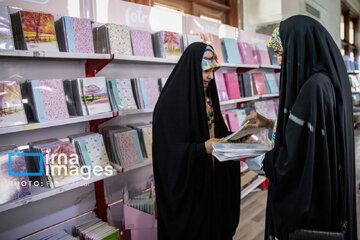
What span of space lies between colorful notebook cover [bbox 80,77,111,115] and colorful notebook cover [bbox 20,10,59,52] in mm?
295

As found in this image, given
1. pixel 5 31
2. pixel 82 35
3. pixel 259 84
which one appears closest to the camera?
pixel 5 31

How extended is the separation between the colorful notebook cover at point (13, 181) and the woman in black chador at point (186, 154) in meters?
0.78

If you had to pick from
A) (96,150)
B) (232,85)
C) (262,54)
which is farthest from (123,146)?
(262,54)

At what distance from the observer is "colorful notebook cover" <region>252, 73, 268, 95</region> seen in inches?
139

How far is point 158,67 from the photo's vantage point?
267 cm

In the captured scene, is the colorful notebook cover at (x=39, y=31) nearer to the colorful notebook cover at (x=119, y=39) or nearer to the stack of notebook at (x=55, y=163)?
the colorful notebook cover at (x=119, y=39)

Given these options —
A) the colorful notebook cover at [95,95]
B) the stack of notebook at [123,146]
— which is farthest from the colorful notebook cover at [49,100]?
the stack of notebook at [123,146]

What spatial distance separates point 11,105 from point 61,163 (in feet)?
1.51

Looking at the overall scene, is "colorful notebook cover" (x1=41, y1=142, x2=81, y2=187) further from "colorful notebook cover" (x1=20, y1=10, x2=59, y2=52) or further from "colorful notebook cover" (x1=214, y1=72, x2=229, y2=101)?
"colorful notebook cover" (x1=214, y1=72, x2=229, y2=101)

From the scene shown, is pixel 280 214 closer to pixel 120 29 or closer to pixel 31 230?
pixel 120 29

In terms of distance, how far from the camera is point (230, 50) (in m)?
3.06

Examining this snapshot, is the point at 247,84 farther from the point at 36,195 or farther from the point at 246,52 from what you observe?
the point at 36,195

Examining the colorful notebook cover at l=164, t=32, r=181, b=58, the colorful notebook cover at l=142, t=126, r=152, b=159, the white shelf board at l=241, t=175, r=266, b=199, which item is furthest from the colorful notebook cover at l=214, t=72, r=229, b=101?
the white shelf board at l=241, t=175, r=266, b=199

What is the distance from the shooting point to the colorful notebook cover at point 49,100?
1559 mm
